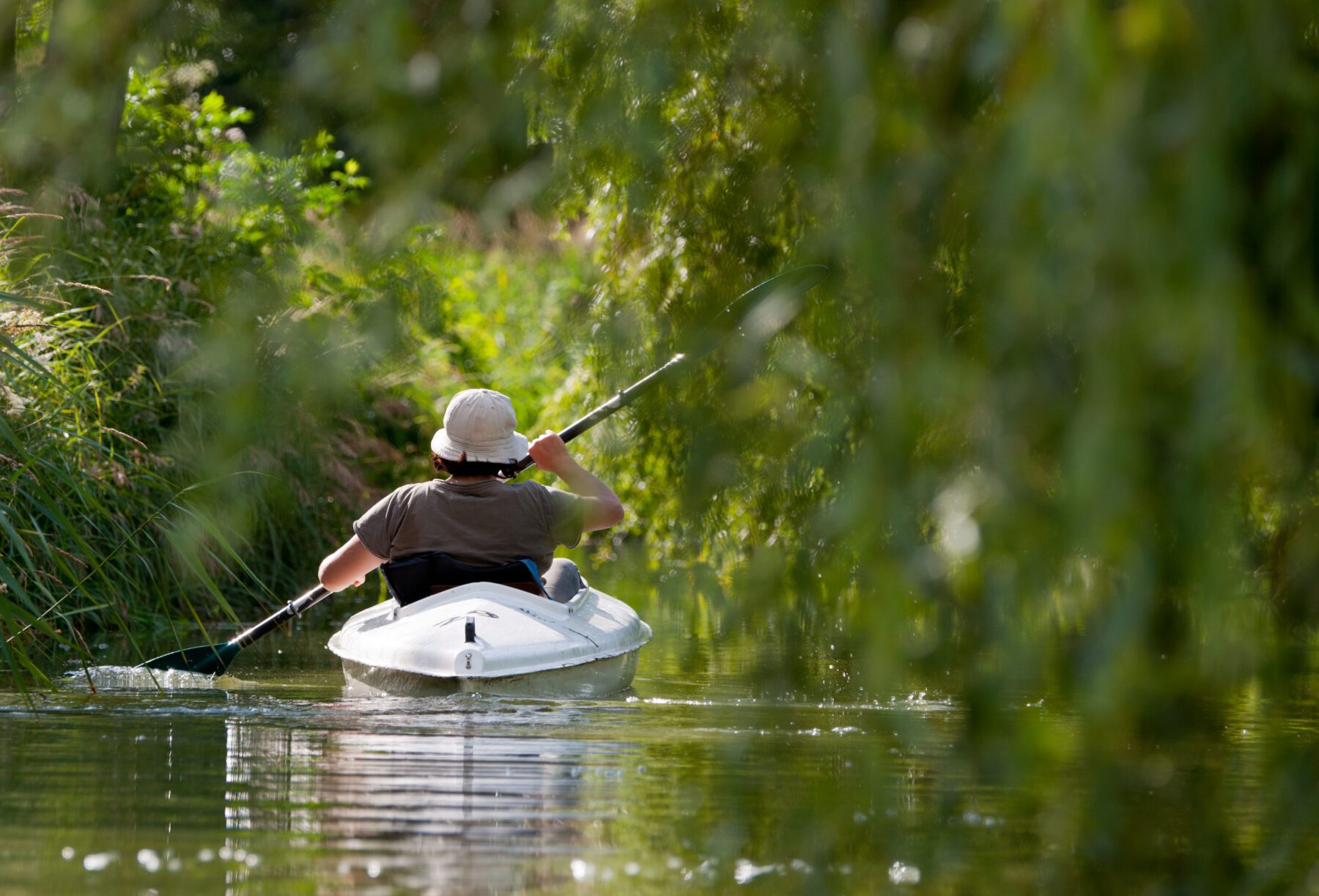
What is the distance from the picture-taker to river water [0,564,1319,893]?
9.52ft

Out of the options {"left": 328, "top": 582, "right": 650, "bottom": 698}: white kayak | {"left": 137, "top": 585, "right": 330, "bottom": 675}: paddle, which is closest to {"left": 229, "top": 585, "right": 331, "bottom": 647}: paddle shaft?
{"left": 137, "top": 585, "right": 330, "bottom": 675}: paddle

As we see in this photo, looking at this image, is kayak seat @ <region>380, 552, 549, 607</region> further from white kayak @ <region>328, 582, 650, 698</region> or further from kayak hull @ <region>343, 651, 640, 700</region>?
kayak hull @ <region>343, 651, 640, 700</region>

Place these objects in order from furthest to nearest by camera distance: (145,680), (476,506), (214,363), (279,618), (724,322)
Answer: (279,618)
(145,680)
(476,506)
(724,322)
(214,363)

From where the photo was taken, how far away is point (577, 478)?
21.3 ft

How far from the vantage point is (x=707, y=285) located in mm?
2713

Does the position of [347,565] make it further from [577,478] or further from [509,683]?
[509,683]

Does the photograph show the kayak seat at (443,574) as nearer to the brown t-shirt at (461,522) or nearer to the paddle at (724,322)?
the brown t-shirt at (461,522)

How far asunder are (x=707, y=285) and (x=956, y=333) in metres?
0.37

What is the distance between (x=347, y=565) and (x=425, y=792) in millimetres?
2461

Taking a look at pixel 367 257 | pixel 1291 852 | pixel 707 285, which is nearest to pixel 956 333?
pixel 707 285

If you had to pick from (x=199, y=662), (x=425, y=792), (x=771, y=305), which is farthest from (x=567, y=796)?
(x=199, y=662)

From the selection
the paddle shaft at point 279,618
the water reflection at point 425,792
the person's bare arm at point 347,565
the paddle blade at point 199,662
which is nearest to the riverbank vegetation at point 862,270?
the water reflection at point 425,792

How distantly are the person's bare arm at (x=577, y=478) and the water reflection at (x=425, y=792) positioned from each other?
76cm

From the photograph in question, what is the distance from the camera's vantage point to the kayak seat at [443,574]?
616 centimetres
